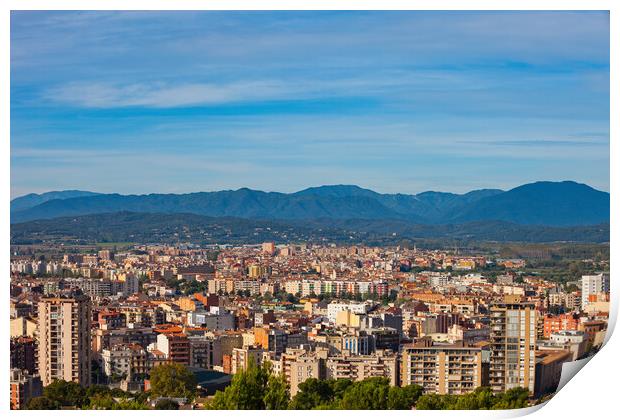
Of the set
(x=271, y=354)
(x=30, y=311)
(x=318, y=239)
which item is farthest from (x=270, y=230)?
(x=30, y=311)

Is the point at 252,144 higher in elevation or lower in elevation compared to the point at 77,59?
lower

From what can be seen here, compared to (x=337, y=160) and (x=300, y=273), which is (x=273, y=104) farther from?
(x=300, y=273)

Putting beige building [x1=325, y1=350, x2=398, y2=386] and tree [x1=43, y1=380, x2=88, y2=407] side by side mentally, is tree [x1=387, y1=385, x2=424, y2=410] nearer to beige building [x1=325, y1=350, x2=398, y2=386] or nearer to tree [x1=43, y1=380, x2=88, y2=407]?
beige building [x1=325, y1=350, x2=398, y2=386]

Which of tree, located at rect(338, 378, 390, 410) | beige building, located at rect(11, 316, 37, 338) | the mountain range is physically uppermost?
the mountain range

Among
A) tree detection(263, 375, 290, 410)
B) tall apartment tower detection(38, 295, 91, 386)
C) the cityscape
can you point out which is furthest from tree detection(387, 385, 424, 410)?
tall apartment tower detection(38, 295, 91, 386)

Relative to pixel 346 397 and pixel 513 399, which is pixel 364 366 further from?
pixel 513 399

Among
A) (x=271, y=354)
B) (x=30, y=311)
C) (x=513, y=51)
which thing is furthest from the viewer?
(x=513, y=51)

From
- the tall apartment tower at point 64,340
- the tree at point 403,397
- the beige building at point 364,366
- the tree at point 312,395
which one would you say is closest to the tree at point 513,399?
the tree at point 403,397

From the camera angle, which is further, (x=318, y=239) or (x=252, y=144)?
(x=318, y=239)
